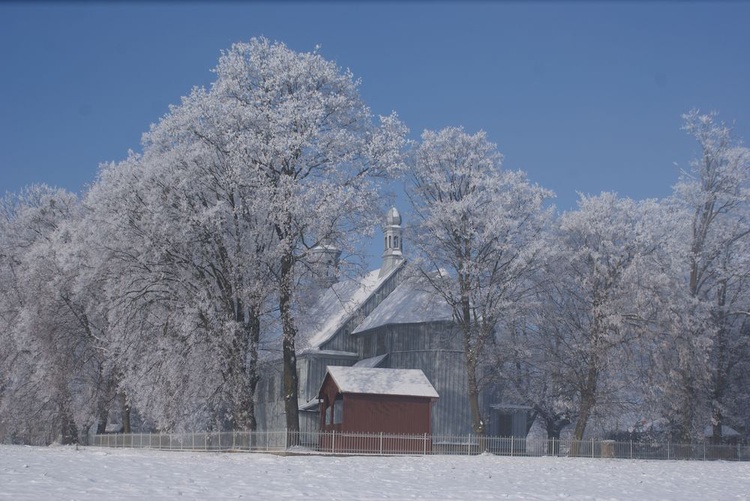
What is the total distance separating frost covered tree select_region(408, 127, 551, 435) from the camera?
4434cm

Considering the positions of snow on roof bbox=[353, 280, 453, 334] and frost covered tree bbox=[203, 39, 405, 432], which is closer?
frost covered tree bbox=[203, 39, 405, 432]

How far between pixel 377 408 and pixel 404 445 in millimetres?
2180

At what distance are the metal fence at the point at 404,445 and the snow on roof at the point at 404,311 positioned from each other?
7304mm

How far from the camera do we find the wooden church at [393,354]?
53562 millimetres

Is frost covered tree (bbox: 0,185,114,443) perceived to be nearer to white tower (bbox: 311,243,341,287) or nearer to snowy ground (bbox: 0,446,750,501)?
white tower (bbox: 311,243,341,287)

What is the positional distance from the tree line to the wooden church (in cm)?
214

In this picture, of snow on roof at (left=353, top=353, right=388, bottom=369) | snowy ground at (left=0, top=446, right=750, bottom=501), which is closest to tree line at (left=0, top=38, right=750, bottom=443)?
snow on roof at (left=353, top=353, right=388, bottom=369)

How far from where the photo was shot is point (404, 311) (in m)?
56.9

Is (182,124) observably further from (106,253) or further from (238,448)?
(238,448)

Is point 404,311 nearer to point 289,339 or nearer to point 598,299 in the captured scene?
point 598,299

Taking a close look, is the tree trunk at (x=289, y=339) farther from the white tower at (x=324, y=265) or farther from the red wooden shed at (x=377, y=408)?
the red wooden shed at (x=377, y=408)

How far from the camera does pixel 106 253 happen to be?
39.4 meters

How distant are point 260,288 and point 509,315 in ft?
46.1

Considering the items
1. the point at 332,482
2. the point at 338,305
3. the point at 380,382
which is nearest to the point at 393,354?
the point at 338,305
